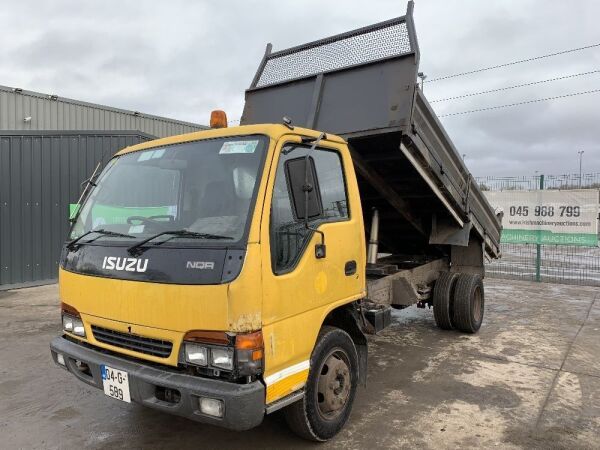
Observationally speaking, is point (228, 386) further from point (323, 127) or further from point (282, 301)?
point (323, 127)

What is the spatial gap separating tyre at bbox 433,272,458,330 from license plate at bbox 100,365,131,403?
15.3 ft

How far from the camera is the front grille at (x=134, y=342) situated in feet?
9.27

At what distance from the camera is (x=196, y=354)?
269 cm

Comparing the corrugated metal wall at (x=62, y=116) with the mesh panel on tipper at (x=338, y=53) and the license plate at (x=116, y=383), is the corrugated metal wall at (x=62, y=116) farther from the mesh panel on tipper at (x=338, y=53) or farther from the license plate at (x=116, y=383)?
the license plate at (x=116, y=383)

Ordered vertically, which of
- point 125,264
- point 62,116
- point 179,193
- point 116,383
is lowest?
point 116,383

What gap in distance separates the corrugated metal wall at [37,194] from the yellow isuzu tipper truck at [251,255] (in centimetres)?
761

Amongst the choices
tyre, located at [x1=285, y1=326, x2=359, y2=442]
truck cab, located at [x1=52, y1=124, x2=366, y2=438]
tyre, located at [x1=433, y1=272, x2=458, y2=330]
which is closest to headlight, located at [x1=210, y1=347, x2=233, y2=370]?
truck cab, located at [x1=52, y1=124, x2=366, y2=438]

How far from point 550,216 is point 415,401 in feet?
27.6

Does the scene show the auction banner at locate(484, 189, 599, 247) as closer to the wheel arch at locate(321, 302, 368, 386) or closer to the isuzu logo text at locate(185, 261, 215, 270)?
the wheel arch at locate(321, 302, 368, 386)

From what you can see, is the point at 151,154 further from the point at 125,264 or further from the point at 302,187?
the point at 302,187

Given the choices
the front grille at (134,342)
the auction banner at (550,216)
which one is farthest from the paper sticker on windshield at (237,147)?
the auction banner at (550,216)

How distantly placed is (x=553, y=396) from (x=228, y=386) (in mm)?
3383

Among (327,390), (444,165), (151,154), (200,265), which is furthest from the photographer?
(444,165)

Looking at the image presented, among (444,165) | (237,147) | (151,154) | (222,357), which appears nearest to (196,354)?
(222,357)
